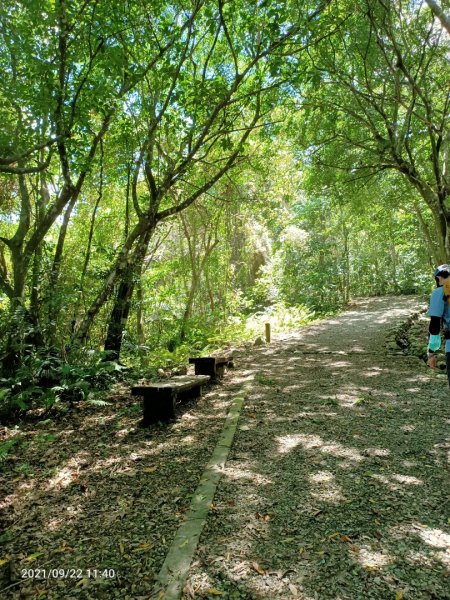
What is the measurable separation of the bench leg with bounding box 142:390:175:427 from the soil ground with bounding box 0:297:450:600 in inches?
7.4

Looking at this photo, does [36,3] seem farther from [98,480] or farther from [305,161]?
[305,161]

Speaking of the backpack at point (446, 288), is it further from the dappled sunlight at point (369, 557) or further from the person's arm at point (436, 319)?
the dappled sunlight at point (369, 557)

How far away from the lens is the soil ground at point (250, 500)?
2.33 meters

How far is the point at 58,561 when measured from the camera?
2.57 metres

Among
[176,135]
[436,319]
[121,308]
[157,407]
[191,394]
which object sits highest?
[176,135]

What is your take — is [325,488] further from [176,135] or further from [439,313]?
[176,135]

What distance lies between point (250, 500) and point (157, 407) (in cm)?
219

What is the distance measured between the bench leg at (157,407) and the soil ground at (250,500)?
0.61ft

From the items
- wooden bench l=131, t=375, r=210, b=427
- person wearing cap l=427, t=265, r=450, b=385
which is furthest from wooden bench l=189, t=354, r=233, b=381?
person wearing cap l=427, t=265, r=450, b=385

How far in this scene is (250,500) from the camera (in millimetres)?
3162

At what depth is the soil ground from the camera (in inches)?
91.7

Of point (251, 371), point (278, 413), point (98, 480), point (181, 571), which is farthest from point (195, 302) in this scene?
point (181, 571)

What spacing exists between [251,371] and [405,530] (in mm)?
5352

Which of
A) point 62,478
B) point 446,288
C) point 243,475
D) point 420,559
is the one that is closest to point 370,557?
point 420,559
